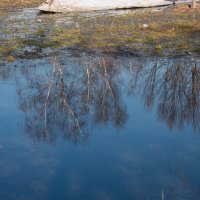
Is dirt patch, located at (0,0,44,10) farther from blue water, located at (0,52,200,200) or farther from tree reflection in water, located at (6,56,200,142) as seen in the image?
blue water, located at (0,52,200,200)

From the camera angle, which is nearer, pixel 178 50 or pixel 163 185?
pixel 163 185

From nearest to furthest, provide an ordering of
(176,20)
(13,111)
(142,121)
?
(142,121), (13,111), (176,20)

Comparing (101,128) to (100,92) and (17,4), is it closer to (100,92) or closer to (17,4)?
(100,92)

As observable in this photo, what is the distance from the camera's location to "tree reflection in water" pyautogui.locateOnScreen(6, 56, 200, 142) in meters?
10.4

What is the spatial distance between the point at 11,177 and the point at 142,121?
383 cm

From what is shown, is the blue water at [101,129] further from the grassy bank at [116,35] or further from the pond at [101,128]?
the grassy bank at [116,35]

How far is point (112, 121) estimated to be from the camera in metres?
10.5

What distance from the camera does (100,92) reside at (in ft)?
41.1

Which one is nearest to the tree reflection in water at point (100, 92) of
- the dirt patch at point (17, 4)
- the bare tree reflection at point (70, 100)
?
the bare tree reflection at point (70, 100)

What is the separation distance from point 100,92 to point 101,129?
2.71 m

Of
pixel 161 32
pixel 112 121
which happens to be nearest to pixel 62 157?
pixel 112 121

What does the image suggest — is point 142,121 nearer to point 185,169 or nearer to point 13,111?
point 185,169

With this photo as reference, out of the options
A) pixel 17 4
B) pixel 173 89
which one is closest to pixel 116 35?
pixel 173 89

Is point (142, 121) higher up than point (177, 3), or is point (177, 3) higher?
point (177, 3)
